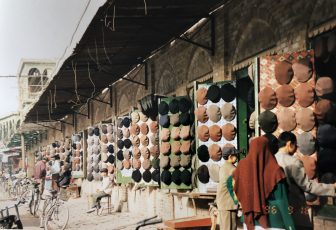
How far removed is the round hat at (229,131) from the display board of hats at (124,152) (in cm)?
584

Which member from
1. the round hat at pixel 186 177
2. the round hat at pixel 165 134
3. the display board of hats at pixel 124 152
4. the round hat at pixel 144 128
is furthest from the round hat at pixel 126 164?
the round hat at pixel 186 177

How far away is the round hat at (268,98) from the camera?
7.11 m

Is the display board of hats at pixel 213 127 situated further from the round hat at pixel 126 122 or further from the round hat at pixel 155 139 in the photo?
the round hat at pixel 126 122

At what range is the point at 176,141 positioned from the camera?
1088 cm

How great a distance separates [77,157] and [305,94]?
18.0 metres

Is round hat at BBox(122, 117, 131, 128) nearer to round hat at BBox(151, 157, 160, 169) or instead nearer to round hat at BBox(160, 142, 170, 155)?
round hat at BBox(151, 157, 160, 169)

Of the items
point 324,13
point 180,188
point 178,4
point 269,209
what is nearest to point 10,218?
point 180,188

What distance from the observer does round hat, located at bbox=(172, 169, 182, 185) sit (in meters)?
10.7

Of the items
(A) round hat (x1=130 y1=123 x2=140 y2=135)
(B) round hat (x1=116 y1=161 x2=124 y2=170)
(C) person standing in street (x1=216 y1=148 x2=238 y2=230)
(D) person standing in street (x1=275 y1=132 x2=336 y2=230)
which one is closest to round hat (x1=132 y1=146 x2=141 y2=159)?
(A) round hat (x1=130 y1=123 x2=140 y2=135)

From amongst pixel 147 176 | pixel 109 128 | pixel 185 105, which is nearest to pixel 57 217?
pixel 147 176

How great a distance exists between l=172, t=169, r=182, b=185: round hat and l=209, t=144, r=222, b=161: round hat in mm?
1468

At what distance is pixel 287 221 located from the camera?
17.7ft

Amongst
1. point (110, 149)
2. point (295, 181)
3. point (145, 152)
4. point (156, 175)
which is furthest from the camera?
point (110, 149)

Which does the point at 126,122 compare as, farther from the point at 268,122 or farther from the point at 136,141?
the point at 268,122
